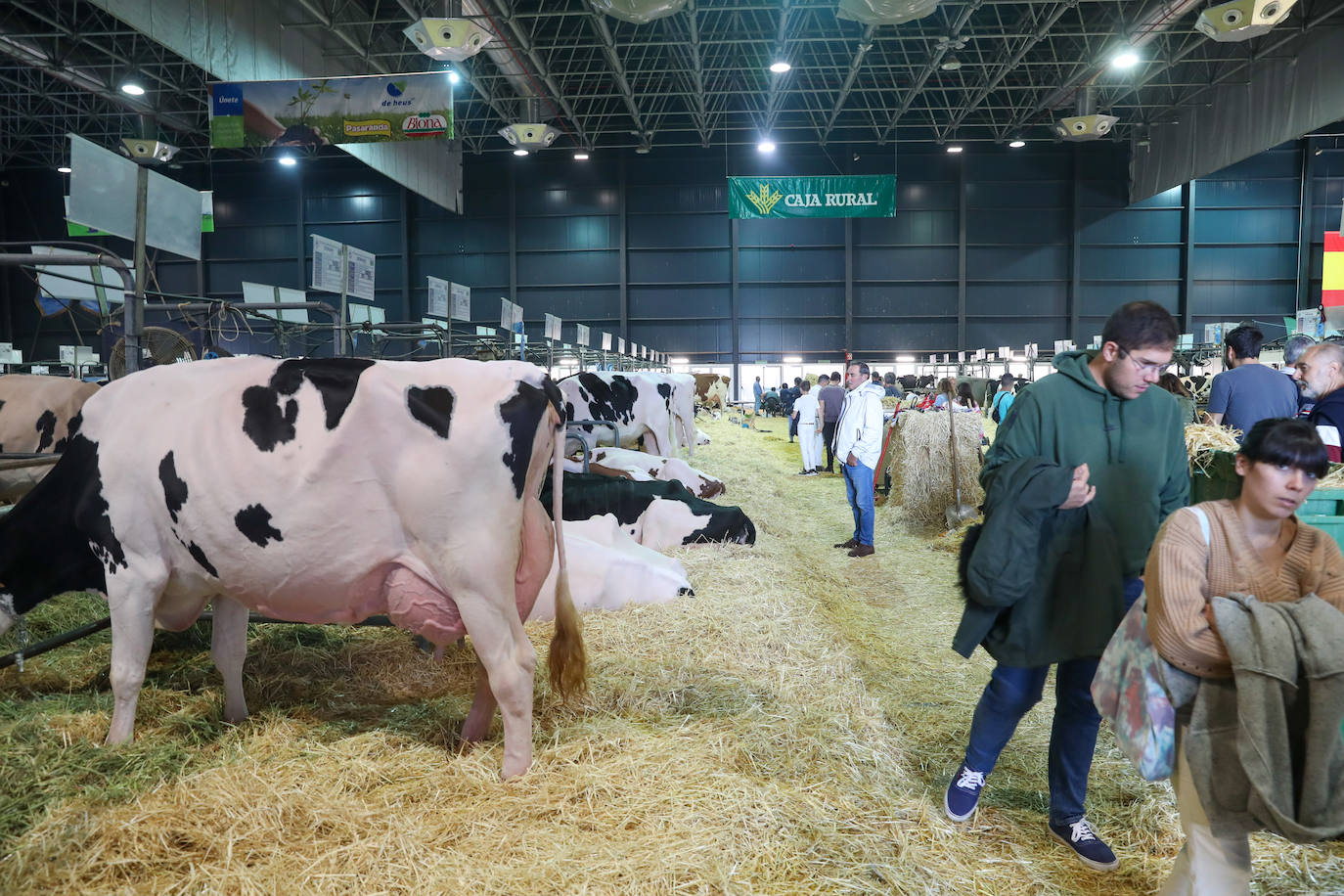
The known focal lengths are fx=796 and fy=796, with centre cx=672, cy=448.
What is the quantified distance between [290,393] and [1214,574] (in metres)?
3.00

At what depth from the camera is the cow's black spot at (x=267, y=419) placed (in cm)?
292

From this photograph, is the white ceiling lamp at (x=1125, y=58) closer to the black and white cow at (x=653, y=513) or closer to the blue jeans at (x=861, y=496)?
the blue jeans at (x=861, y=496)

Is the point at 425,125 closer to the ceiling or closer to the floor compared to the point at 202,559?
closer to the ceiling

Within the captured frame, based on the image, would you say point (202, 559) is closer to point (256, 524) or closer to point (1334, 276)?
point (256, 524)

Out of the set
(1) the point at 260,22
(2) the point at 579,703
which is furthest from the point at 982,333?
(2) the point at 579,703

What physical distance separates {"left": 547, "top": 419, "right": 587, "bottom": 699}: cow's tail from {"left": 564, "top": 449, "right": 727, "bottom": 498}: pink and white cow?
5359 millimetres

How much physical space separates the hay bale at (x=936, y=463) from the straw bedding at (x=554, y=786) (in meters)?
4.72

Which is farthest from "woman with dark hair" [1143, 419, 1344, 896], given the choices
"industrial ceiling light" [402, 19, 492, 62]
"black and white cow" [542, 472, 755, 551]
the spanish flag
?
"industrial ceiling light" [402, 19, 492, 62]

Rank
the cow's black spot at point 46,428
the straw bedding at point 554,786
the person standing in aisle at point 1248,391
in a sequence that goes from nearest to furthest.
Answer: the straw bedding at point 554,786
the person standing in aisle at point 1248,391
the cow's black spot at point 46,428

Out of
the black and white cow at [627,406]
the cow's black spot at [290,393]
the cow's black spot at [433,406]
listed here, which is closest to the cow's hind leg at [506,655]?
the cow's black spot at [433,406]

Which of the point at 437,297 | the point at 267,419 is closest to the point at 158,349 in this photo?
the point at 267,419

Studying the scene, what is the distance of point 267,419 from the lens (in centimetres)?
296

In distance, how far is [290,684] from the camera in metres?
3.77

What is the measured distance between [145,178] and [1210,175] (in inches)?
1340
